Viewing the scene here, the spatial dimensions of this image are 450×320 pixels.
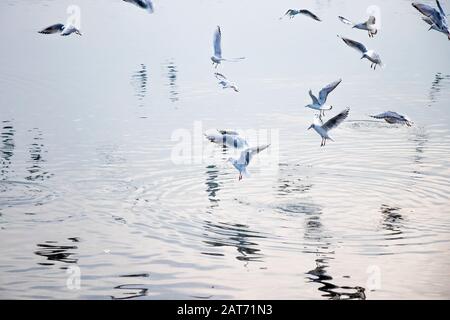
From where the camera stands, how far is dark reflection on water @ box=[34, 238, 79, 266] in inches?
413

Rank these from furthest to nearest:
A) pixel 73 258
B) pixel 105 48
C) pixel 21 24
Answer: pixel 21 24 < pixel 105 48 < pixel 73 258

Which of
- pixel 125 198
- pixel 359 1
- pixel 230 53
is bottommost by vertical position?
pixel 125 198

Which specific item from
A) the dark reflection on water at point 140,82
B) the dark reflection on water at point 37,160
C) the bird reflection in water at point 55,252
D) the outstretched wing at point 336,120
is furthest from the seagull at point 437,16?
the dark reflection on water at point 140,82

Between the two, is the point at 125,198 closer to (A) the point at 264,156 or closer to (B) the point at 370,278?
(A) the point at 264,156

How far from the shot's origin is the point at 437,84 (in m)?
25.4

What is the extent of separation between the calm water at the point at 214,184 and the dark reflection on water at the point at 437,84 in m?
0.07

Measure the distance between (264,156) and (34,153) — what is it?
428 cm

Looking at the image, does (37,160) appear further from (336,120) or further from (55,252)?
(336,120)

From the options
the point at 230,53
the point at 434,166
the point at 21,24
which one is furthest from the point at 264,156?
the point at 21,24

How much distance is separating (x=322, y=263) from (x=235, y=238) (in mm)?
1342

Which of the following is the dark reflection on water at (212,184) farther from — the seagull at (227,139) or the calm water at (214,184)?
the seagull at (227,139)

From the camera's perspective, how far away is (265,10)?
47.0 metres

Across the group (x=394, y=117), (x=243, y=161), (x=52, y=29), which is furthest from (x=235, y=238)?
(x=52, y=29)

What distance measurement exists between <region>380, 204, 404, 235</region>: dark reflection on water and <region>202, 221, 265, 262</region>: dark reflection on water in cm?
182
